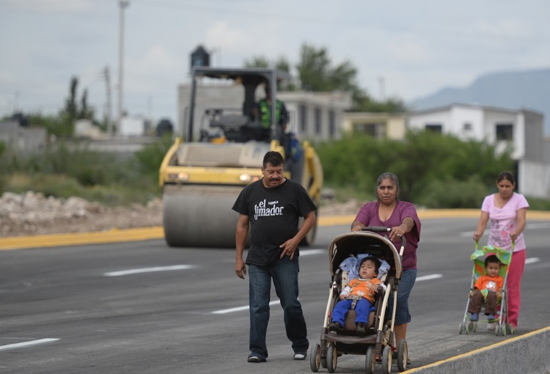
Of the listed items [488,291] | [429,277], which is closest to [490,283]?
[488,291]

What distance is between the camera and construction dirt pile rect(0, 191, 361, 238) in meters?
28.7

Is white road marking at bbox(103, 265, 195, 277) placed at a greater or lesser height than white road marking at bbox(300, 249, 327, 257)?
greater

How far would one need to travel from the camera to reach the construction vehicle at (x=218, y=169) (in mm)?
22281

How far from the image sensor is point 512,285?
12.7 meters

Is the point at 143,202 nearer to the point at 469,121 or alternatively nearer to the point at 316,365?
the point at 316,365

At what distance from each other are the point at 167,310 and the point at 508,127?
257ft

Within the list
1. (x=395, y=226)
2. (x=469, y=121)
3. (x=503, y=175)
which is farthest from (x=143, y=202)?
(x=469, y=121)

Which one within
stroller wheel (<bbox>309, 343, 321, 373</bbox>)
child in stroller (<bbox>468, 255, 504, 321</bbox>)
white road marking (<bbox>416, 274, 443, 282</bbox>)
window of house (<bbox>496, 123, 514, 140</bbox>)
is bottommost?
white road marking (<bbox>416, 274, 443, 282</bbox>)

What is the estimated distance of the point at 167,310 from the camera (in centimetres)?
1466

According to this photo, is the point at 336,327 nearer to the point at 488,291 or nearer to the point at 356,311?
the point at 356,311

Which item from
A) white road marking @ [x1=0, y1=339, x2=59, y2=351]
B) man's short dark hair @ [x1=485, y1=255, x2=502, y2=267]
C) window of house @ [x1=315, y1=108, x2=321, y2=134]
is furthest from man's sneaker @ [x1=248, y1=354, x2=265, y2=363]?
window of house @ [x1=315, y1=108, x2=321, y2=134]

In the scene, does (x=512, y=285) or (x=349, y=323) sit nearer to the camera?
(x=349, y=323)

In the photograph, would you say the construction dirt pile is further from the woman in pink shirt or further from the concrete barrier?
the concrete barrier

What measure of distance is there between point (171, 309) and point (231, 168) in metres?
7.84
